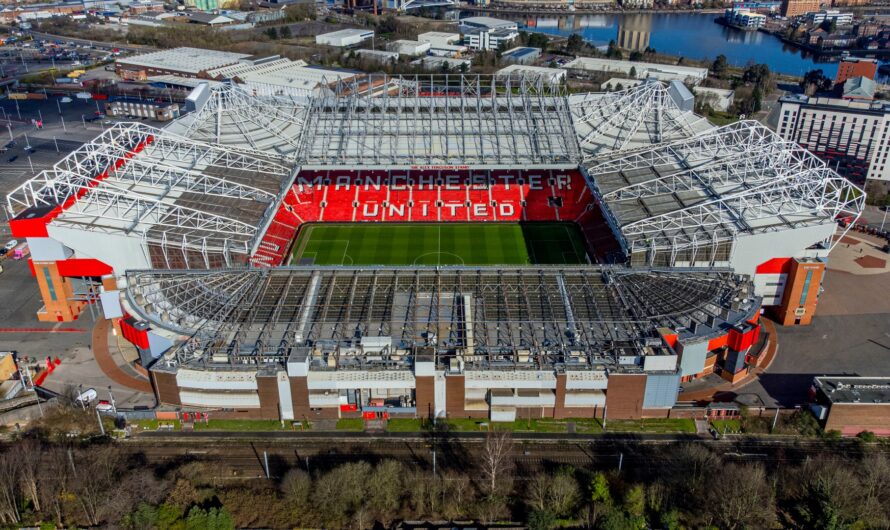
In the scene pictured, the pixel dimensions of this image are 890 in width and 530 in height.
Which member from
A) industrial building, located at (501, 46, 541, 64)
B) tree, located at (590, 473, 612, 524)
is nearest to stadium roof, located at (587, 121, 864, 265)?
tree, located at (590, 473, 612, 524)

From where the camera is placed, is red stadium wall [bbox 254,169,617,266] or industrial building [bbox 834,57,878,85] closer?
red stadium wall [bbox 254,169,617,266]

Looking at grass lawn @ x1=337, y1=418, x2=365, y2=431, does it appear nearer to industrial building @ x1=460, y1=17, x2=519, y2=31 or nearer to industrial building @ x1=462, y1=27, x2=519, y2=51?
industrial building @ x1=462, y1=27, x2=519, y2=51

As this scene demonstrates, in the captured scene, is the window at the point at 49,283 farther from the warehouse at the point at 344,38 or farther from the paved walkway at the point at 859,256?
the warehouse at the point at 344,38

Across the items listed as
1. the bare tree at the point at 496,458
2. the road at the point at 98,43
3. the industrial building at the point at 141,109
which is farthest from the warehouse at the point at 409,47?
the bare tree at the point at 496,458

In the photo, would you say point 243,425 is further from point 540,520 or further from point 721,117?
point 721,117

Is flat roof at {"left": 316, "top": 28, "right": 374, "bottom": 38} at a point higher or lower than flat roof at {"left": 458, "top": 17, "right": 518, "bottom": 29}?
lower

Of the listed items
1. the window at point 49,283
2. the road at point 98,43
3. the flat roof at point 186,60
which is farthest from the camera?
the road at point 98,43
